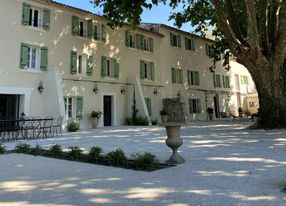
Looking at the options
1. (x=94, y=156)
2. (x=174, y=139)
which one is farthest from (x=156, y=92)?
(x=174, y=139)

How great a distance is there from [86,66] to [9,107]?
6036 millimetres

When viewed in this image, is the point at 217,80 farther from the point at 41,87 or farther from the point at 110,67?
the point at 41,87

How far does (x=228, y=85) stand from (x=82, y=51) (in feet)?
73.1

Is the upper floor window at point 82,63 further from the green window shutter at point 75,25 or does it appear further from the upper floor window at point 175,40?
the upper floor window at point 175,40

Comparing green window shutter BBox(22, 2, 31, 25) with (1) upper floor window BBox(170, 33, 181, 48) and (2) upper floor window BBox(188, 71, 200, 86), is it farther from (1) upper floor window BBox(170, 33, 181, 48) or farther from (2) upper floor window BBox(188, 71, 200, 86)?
(2) upper floor window BBox(188, 71, 200, 86)

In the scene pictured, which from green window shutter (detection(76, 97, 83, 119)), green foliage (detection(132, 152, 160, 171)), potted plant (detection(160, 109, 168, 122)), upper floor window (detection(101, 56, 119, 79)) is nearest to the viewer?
green foliage (detection(132, 152, 160, 171))

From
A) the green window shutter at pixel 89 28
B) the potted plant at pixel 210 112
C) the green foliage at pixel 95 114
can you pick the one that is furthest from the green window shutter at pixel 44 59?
the potted plant at pixel 210 112

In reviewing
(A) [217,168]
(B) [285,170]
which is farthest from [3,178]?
(B) [285,170]

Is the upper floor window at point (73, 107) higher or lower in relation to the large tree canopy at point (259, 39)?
lower

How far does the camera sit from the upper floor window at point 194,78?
3284cm

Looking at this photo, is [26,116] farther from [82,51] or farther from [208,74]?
[208,74]

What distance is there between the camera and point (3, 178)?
256 inches

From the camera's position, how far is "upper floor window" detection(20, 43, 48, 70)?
1864 cm

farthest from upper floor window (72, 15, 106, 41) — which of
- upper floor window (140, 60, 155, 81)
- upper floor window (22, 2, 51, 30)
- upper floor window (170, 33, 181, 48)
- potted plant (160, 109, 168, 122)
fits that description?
upper floor window (170, 33, 181, 48)
